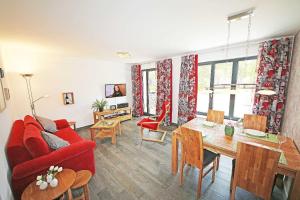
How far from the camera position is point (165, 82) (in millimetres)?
4434

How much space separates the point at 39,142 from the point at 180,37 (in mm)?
2801

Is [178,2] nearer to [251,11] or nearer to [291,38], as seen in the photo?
[251,11]

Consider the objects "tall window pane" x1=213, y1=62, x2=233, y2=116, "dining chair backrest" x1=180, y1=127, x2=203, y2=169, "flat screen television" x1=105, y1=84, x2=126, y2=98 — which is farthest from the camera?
"flat screen television" x1=105, y1=84, x2=126, y2=98

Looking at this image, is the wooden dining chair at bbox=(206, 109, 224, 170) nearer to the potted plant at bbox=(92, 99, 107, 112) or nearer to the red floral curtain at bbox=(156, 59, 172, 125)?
the red floral curtain at bbox=(156, 59, 172, 125)

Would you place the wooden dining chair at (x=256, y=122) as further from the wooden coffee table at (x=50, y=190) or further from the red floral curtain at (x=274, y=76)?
the wooden coffee table at (x=50, y=190)

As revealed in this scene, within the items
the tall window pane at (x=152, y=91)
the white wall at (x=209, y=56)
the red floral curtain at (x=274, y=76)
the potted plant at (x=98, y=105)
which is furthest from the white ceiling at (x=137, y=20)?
the tall window pane at (x=152, y=91)

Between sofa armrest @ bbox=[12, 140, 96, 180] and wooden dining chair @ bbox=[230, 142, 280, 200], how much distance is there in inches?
82.6

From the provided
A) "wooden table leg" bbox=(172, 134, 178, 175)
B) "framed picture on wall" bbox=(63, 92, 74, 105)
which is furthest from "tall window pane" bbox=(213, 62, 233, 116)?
"framed picture on wall" bbox=(63, 92, 74, 105)

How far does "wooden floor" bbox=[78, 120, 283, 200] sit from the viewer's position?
71.2 inches

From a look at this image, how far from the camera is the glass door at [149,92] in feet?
17.9

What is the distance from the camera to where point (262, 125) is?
219cm

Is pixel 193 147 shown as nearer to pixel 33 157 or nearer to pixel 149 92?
pixel 33 157

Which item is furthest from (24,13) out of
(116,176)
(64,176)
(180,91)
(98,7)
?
(180,91)

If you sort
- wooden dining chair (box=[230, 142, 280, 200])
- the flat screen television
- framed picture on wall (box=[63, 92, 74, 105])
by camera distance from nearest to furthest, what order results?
wooden dining chair (box=[230, 142, 280, 200]) → framed picture on wall (box=[63, 92, 74, 105]) → the flat screen television
